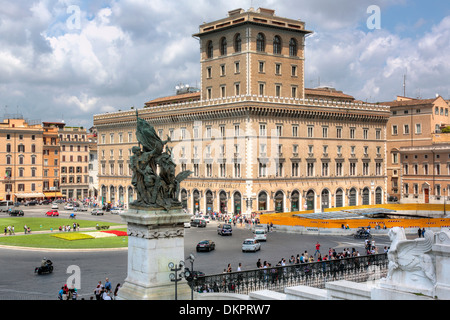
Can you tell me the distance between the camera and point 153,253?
16984 mm

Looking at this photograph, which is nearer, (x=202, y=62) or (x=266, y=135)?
(x=266, y=135)

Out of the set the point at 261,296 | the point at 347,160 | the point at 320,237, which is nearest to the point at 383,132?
the point at 347,160

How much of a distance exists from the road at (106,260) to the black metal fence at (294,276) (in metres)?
8.58

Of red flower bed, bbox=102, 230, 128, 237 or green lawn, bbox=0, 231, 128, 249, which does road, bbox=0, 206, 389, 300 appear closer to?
green lawn, bbox=0, 231, 128, 249

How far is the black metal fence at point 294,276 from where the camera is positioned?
24016 mm

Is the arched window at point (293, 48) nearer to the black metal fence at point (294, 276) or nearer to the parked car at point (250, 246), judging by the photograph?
the parked car at point (250, 246)

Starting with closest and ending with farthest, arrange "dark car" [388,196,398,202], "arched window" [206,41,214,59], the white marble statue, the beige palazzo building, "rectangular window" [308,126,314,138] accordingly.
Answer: the white marble statue, the beige palazzo building, "rectangular window" [308,126,314,138], "arched window" [206,41,214,59], "dark car" [388,196,398,202]

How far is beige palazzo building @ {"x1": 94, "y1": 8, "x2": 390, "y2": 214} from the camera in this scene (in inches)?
2960

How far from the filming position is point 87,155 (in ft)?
393

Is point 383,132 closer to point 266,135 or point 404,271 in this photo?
point 266,135

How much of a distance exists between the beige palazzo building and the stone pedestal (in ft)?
185

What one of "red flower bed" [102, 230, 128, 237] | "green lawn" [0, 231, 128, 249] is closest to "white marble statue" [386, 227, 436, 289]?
"green lawn" [0, 231, 128, 249]

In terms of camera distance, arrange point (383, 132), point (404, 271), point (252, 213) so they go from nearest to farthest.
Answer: point (404, 271), point (252, 213), point (383, 132)
